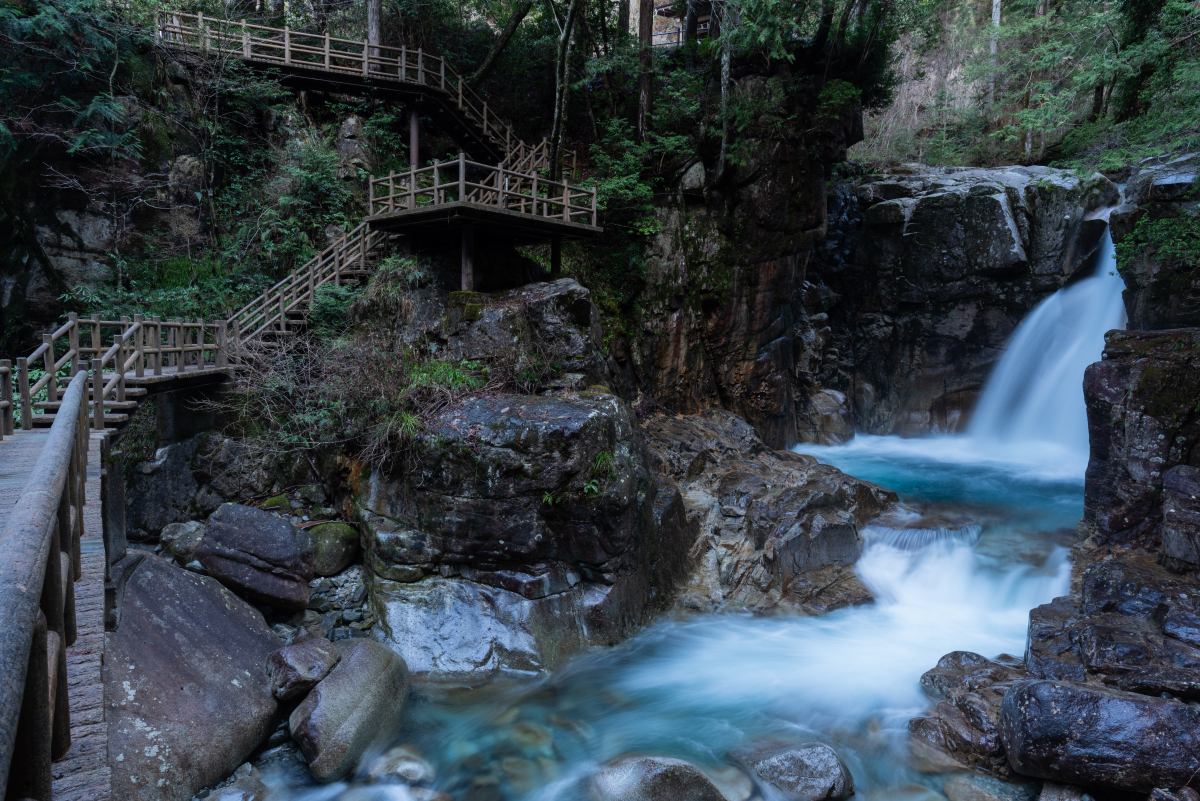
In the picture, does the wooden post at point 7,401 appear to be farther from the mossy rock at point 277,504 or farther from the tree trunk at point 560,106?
the tree trunk at point 560,106

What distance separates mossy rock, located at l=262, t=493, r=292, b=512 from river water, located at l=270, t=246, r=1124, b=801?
4627 mm

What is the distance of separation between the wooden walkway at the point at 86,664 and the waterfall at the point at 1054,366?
20.4 meters

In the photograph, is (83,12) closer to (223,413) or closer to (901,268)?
(223,413)

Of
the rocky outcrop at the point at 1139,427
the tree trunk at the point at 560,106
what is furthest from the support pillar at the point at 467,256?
the rocky outcrop at the point at 1139,427

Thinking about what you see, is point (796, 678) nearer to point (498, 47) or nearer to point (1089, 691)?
point (1089, 691)

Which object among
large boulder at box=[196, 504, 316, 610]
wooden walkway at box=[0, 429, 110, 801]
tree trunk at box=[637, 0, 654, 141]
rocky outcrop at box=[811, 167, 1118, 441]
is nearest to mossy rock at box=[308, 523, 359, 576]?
large boulder at box=[196, 504, 316, 610]

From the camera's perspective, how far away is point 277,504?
10648 mm

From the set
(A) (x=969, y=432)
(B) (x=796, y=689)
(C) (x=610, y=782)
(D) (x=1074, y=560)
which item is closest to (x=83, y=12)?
(C) (x=610, y=782)

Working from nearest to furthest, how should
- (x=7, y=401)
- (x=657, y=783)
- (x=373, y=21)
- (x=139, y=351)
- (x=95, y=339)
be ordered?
(x=7, y=401), (x=657, y=783), (x=95, y=339), (x=139, y=351), (x=373, y=21)

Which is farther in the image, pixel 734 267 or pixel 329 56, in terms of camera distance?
pixel 734 267

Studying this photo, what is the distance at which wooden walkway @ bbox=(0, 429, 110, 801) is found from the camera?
1.81 metres

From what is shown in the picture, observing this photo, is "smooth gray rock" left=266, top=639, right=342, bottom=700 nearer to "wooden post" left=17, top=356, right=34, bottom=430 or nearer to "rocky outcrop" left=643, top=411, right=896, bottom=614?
"wooden post" left=17, top=356, right=34, bottom=430

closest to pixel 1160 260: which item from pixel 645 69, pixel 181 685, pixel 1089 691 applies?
pixel 1089 691

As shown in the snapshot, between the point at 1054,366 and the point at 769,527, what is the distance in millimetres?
12885
